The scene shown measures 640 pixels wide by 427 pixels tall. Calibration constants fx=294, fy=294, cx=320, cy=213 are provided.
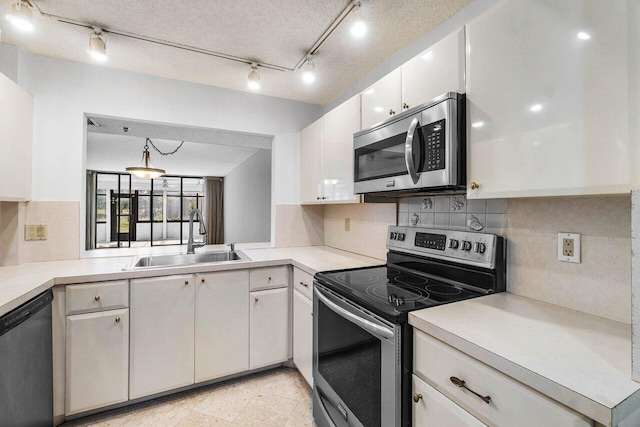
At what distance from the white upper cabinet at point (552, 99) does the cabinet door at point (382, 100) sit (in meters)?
0.43

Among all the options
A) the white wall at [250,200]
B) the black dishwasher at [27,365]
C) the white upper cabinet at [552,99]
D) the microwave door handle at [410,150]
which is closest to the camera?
the white upper cabinet at [552,99]

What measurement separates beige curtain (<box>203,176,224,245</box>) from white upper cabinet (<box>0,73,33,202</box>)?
17.5 feet

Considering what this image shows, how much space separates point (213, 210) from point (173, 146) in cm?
317

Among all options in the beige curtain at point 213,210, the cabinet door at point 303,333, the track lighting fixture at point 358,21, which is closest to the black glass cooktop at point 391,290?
the cabinet door at point 303,333

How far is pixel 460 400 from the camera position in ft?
2.95

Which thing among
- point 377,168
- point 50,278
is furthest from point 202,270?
point 377,168

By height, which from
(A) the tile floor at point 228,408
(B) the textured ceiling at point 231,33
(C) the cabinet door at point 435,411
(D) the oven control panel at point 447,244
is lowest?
(A) the tile floor at point 228,408

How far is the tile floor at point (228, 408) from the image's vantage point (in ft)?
5.72

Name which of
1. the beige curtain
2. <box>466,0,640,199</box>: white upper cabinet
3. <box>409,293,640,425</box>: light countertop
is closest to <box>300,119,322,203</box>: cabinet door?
<box>466,0,640,199</box>: white upper cabinet

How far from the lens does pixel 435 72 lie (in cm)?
137

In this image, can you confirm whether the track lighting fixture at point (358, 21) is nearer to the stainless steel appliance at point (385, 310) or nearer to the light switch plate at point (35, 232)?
the stainless steel appliance at point (385, 310)

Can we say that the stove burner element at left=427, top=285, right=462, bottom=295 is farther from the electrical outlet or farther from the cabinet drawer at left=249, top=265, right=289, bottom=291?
the cabinet drawer at left=249, top=265, right=289, bottom=291

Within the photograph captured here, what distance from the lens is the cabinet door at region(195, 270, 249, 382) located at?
1.99 metres

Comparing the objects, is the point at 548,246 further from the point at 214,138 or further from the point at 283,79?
the point at 214,138
